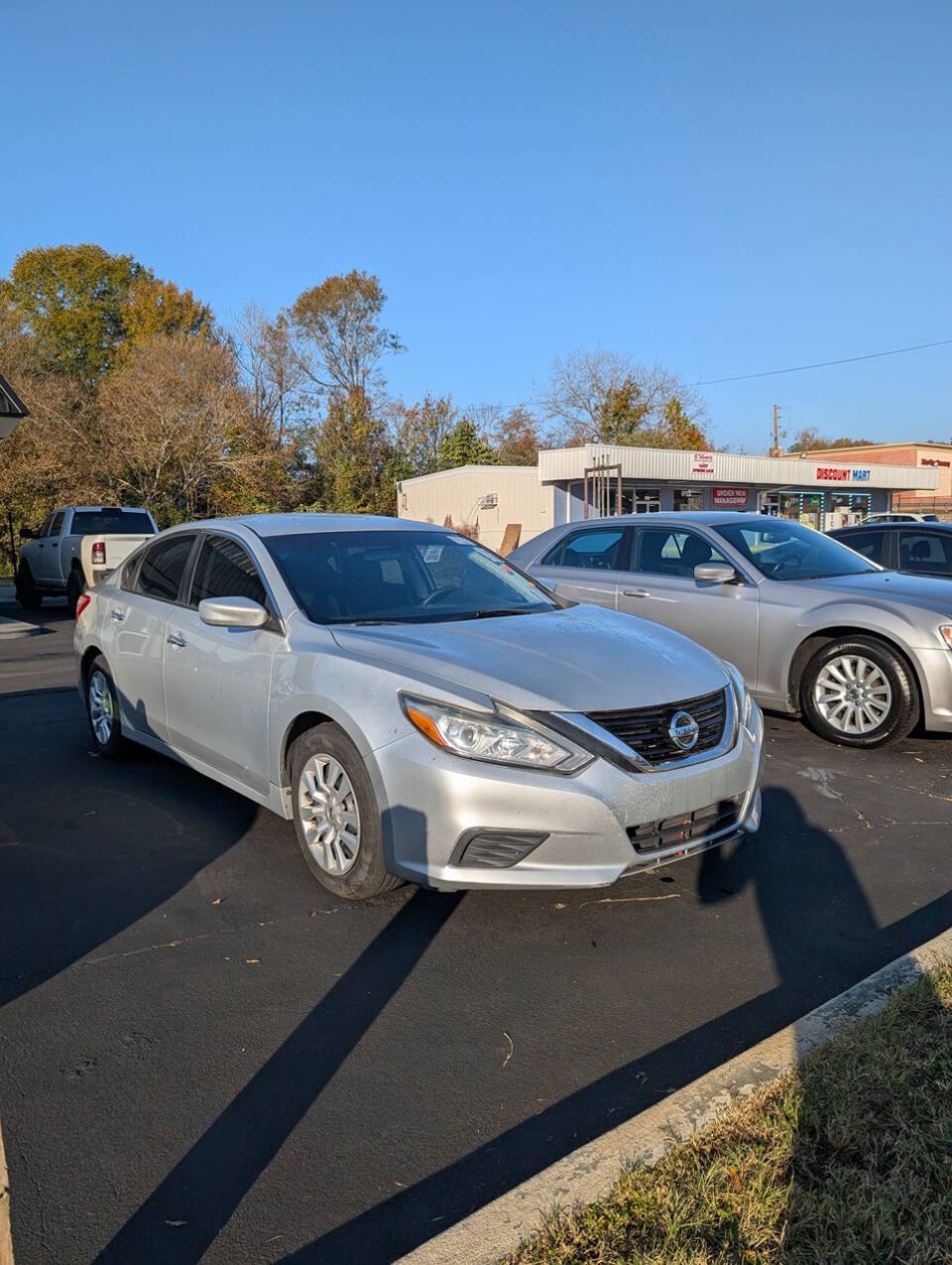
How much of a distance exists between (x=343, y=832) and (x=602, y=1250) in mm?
2128

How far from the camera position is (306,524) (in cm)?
525

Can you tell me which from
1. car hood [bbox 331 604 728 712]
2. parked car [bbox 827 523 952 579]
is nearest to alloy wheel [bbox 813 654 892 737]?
car hood [bbox 331 604 728 712]

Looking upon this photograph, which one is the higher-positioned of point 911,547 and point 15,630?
point 911,547

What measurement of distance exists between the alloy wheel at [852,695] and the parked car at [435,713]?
2500 mm

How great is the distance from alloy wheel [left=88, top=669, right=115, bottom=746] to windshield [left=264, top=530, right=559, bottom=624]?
6.52 feet

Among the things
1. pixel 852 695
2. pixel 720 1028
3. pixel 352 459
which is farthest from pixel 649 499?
pixel 720 1028

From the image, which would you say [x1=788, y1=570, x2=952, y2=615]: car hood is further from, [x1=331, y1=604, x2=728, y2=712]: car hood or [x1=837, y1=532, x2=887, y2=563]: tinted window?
[x1=331, y1=604, x2=728, y2=712]: car hood

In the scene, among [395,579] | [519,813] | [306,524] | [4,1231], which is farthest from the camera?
[306,524]

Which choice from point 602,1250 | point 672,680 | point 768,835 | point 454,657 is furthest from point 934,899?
point 602,1250

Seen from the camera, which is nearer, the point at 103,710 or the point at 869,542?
the point at 103,710

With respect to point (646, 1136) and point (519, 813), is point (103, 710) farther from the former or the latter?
point (646, 1136)

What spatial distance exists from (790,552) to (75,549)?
1237 centimetres

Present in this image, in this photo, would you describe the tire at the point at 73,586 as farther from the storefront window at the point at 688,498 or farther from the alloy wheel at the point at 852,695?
Result: the storefront window at the point at 688,498

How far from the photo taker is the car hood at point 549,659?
143 inches
